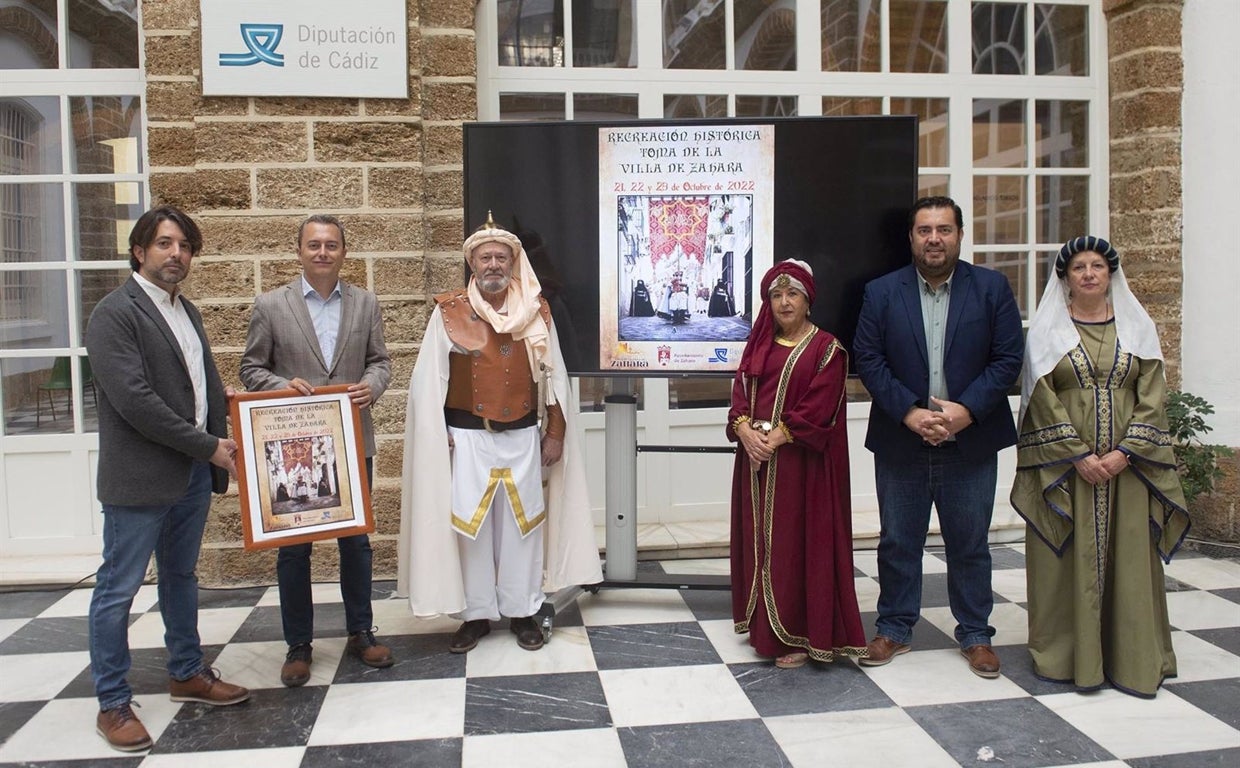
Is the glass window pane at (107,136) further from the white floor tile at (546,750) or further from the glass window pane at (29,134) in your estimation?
the white floor tile at (546,750)

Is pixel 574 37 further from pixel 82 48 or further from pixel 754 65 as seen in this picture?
pixel 82 48

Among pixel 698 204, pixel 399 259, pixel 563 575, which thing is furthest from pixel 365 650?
pixel 698 204

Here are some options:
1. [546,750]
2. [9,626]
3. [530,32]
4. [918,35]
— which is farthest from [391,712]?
[918,35]

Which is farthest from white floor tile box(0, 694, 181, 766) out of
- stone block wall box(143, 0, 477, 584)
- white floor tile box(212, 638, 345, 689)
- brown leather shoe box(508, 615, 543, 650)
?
stone block wall box(143, 0, 477, 584)

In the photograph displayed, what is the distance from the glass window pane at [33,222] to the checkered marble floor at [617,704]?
65.4 inches

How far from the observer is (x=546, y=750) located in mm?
2855

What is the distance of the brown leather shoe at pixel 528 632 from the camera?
12.1ft

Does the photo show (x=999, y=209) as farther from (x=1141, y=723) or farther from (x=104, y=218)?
(x=104, y=218)

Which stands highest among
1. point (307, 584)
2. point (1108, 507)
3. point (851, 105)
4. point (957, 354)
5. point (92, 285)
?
point (851, 105)

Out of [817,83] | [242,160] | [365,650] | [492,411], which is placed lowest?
[365,650]

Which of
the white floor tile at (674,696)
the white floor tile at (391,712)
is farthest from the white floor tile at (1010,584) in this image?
the white floor tile at (391,712)

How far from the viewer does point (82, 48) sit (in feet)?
15.3

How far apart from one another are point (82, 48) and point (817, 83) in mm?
3474

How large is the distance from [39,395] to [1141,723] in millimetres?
4637
